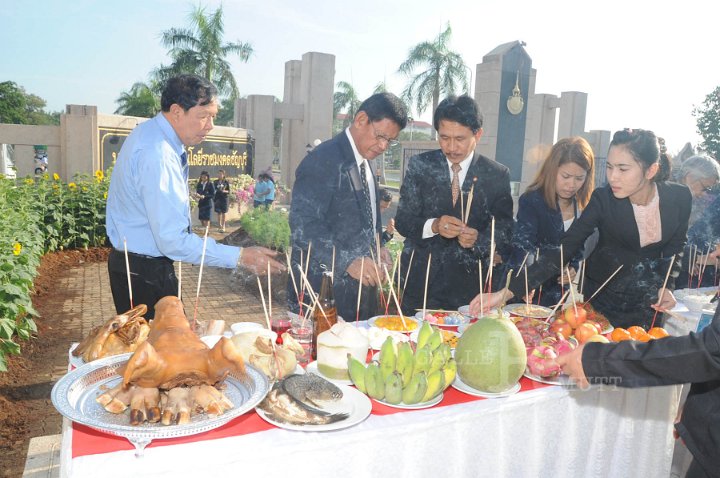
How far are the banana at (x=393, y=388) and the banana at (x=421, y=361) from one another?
7 cm

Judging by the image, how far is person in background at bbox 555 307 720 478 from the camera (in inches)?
64.3

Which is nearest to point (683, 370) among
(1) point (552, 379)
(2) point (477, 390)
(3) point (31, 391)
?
(1) point (552, 379)

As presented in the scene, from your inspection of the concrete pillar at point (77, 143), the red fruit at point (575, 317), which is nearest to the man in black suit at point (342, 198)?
the red fruit at point (575, 317)

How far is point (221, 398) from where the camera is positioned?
5.13 feet

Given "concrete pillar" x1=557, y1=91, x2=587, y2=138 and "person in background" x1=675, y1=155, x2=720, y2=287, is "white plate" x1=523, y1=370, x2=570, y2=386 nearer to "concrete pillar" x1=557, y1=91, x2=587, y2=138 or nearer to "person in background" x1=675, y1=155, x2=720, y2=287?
"person in background" x1=675, y1=155, x2=720, y2=287

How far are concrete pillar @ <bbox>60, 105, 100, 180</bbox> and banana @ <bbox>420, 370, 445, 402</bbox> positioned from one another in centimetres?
1245

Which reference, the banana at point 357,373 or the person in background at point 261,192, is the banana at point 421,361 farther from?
the person in background at point 261,192

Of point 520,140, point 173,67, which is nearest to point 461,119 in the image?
point 520,140

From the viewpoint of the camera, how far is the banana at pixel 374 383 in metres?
1.81

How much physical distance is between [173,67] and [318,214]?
28.1m

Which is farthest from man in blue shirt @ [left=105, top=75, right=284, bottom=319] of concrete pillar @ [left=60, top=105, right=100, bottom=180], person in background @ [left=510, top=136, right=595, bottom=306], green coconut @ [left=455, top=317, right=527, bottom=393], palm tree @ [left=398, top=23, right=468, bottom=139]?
palm tree @ [left=398, top=23, right=468, bottom=139]

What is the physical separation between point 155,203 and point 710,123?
34843mm

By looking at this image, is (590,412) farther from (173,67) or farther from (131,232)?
(173,67)

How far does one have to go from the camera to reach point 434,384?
1.80 meters
